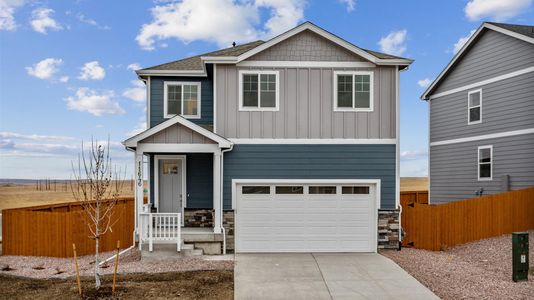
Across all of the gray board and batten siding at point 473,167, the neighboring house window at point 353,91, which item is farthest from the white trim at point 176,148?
the gray board and batten siding at point 473,167

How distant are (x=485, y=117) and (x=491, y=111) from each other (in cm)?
38

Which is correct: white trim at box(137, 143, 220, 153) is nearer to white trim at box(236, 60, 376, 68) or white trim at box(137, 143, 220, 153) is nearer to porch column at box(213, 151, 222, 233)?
porch column at box(213, 151, 222, 233)

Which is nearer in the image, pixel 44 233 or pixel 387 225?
pixel 387 225

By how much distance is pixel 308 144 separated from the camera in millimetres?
13281

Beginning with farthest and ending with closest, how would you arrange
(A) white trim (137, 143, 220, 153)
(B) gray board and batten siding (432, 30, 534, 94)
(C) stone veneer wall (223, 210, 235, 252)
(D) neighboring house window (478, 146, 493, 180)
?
(D) neighboring house window (478, 146, 493, 180) → (B) gray board and batten siding (432, 30, 534, 94) → (C) stone veneer wall (223, 210, 235, 252) → (A) white trim (137, 143, 220, 153)

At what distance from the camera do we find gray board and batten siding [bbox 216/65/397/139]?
13242 mm

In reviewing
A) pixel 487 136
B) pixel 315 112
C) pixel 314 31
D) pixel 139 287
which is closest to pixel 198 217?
pixel 315 112

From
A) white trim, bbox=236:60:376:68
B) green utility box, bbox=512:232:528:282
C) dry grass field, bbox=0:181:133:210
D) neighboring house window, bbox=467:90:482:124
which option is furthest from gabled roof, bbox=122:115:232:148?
dry grass field, bbox=0:181:133:210

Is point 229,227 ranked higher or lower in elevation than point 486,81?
lower

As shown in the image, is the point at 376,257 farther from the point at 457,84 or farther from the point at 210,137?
the point at 457,84

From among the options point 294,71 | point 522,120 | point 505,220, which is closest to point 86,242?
point 294,71

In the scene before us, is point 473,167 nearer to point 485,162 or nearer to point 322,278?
point 485,162

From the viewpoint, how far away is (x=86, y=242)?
45.3 feet

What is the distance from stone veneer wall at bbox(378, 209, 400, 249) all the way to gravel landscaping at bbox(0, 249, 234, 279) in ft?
14.7
